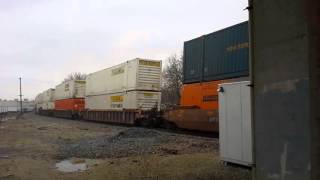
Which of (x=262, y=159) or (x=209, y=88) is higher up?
(x=209, y=88)

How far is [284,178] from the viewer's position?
5.51 m

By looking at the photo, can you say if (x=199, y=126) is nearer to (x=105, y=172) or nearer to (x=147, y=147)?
(x=147, y=147)

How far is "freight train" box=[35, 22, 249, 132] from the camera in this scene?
16.3 meters

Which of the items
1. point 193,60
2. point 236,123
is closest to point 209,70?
point 193,60

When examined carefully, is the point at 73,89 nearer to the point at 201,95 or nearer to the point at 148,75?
the point at 148,75

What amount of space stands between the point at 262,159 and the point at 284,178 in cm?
48

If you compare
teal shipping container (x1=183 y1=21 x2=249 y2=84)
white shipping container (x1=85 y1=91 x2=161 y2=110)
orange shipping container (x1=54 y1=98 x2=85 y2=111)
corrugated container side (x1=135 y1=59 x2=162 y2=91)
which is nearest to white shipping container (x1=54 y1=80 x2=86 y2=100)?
orange shipping container (x1=54 y1=98 x2=85 y2=111)

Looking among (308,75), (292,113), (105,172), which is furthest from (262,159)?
(105,172)

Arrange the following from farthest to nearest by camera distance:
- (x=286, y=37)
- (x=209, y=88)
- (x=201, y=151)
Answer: (x=209, y=88) → (x=201, y=151) → (x=286, y=37)

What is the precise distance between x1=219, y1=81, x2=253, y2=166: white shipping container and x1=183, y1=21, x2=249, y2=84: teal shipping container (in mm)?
6350

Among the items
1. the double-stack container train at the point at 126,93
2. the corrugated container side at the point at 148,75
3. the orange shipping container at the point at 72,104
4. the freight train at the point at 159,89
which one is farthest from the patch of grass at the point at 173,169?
the orange shipping container at the point at 72,104

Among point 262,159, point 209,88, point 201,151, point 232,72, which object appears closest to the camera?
point 262,159

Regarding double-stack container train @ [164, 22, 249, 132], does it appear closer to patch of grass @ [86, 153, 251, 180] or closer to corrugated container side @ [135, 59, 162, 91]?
patch of grass @ [86, 153, 251, 180]

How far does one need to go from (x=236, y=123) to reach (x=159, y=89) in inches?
789
